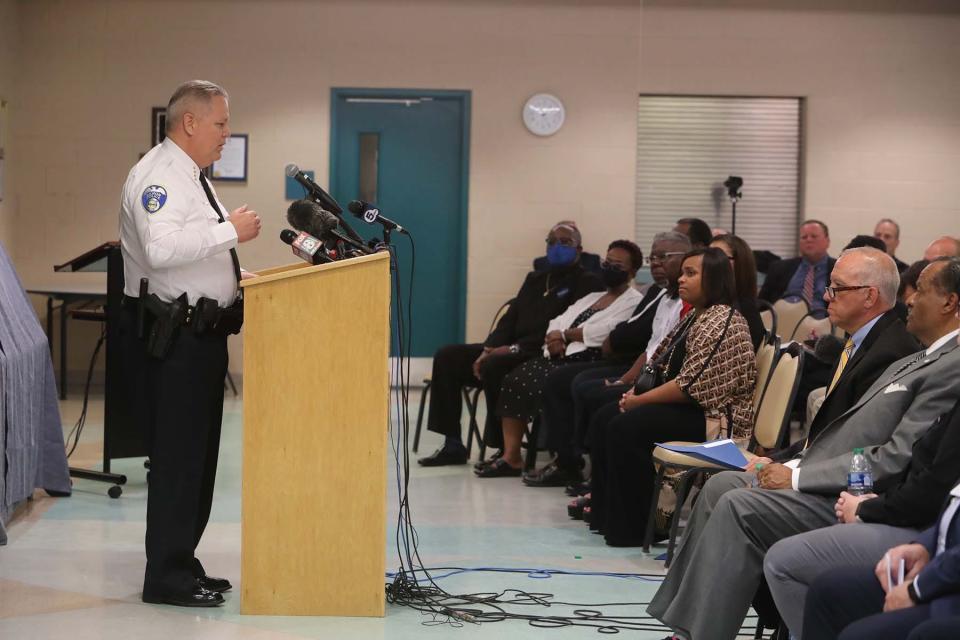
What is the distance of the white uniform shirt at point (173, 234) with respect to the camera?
3400mm

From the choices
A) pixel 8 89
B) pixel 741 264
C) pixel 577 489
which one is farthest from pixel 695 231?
pixel 8 89

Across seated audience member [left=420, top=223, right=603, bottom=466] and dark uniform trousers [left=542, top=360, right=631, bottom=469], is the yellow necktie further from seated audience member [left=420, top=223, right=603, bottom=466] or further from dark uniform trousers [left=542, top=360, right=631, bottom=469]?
seated audience member [left=420, top=223, right=603, bottom=466]

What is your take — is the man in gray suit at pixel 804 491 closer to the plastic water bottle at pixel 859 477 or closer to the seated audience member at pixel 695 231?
the plastic water bottle at pixel 859 477

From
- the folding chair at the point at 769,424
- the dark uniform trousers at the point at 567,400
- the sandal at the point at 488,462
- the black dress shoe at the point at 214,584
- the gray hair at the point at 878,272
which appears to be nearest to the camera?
the gray hair at the point at 878,272

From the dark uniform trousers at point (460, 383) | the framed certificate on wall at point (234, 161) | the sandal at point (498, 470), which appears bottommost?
the sandal at point (498, 470)

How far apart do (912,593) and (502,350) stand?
4.21m

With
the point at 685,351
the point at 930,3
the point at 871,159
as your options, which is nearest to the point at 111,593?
the point at 685,351

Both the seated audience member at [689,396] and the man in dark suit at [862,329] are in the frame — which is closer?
the man in dark suit at [862,329]

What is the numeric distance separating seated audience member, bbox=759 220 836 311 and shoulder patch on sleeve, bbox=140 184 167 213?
4868mm

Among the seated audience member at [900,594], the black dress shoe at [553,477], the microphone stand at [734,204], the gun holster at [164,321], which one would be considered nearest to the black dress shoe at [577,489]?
the black dress shoe at [553,477]

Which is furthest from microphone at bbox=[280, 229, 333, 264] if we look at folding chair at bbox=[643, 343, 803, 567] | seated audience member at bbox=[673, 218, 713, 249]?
seated audience member at bbox=[673, 218, 713, 249]

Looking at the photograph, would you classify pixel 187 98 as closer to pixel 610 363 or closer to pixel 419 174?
pixel 610 363

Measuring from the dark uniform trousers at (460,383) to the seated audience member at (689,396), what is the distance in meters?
1.71

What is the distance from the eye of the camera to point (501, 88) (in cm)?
925
